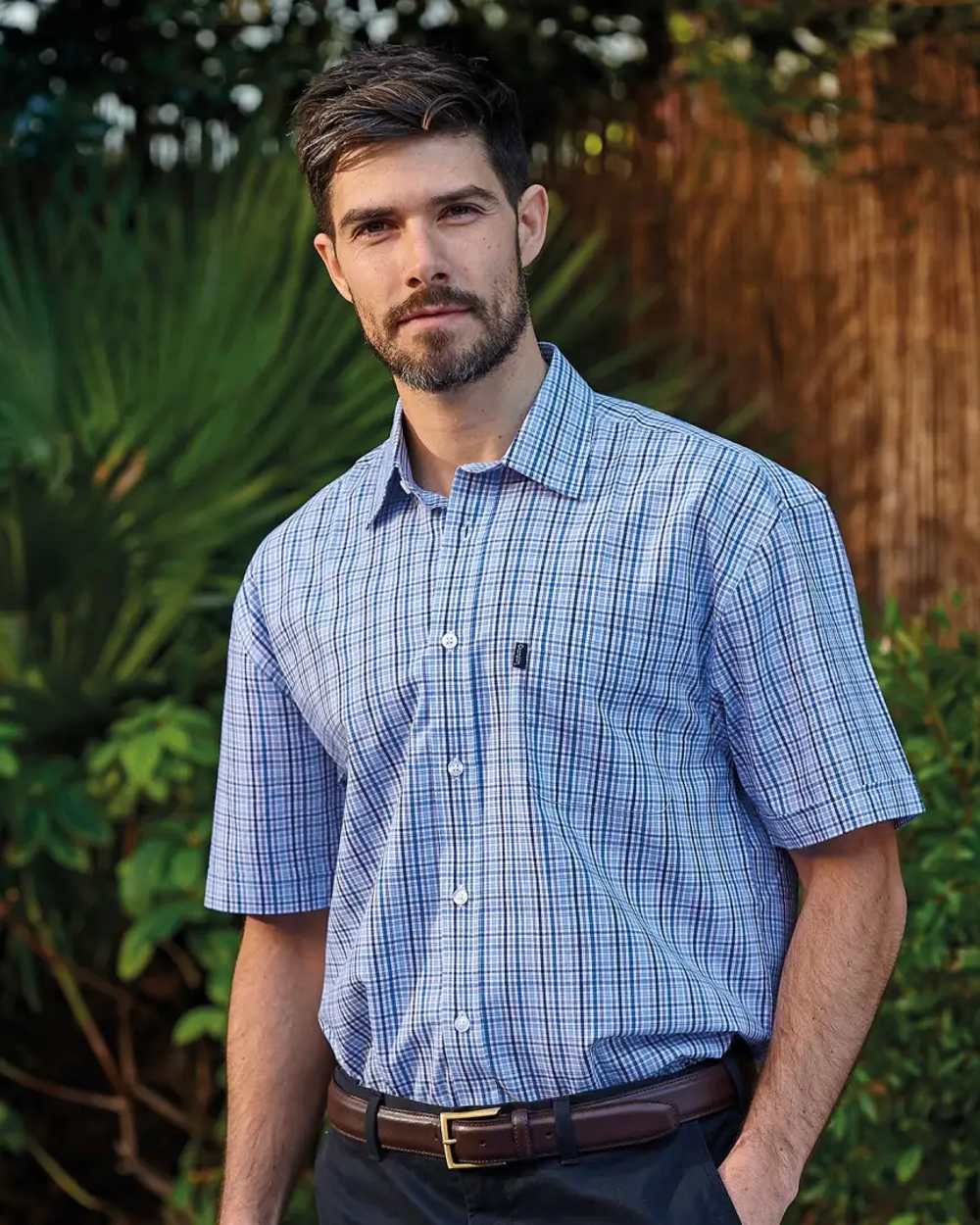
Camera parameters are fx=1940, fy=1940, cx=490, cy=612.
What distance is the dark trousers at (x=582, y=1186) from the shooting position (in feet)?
5.93

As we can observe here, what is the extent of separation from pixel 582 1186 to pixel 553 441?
731mm

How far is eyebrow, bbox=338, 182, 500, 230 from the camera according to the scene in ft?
6.55

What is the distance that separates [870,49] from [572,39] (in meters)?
1.07

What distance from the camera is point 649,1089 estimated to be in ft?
6.03

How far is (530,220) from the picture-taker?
214 centimetres

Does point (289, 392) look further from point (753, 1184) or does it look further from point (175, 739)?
point (753, 1184)

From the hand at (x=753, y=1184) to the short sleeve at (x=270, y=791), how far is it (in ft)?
1.99

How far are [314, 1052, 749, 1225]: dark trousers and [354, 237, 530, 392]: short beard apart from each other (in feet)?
2.38

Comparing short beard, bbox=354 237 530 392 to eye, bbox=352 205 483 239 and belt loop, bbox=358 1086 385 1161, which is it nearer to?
eye, bbox=352 205 483 239

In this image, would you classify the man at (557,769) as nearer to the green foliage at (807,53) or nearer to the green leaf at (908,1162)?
the green leaf at (908,1162)

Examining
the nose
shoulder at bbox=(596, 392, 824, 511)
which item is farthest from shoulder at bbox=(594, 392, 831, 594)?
the nose

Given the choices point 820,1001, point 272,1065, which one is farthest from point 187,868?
point 820,1001

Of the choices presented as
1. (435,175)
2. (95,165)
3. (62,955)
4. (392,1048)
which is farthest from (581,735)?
(95,165)

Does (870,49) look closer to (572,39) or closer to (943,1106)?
(572,39)
